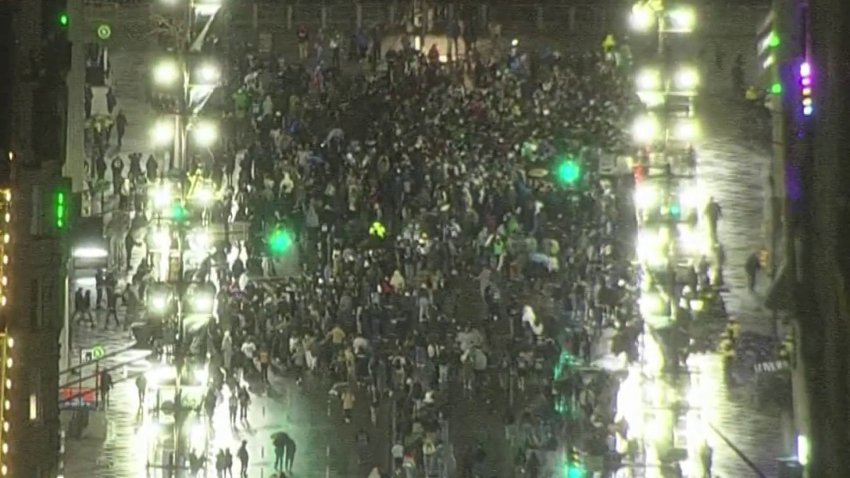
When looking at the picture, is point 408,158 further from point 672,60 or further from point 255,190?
point 672,60

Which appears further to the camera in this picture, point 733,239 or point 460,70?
point 460,70

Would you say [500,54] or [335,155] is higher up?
[500,54]

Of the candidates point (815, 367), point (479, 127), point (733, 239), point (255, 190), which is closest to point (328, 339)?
point (255, 190)

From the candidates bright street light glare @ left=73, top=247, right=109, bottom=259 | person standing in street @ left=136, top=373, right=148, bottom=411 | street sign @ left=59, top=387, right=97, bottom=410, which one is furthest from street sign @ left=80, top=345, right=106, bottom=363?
bright street light glare @ left=73, top=247, right=109, bottom=259

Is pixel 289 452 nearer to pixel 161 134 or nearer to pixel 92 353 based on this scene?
pixel 92 353

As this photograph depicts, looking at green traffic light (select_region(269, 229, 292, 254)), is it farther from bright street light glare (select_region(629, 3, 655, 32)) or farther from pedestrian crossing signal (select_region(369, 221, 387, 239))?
bright street light glare (select_region(629, 3, 655, 32))

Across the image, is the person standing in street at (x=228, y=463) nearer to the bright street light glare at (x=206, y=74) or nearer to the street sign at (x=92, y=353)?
the street sign at (x=92, y=353)

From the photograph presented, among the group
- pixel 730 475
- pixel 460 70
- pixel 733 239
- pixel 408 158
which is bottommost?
pixel 730 475
